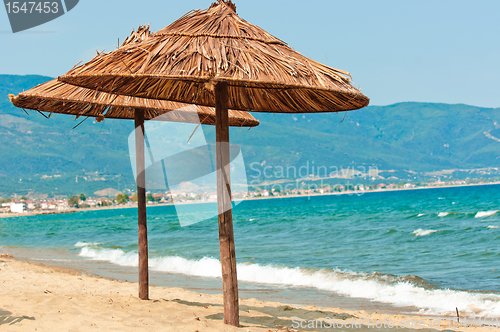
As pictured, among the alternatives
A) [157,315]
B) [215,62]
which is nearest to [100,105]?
[157,315]

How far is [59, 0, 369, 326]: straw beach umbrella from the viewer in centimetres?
282

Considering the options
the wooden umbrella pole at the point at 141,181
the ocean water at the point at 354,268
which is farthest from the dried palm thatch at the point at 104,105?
the ocean water at the point at 354,268

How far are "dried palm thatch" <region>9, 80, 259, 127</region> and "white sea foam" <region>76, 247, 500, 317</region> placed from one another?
4248 mm

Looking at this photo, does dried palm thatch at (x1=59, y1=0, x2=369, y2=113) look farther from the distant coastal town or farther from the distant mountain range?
the distant mountain range

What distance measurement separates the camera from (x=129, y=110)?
5.43 meters

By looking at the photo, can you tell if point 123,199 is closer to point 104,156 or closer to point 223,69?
point 104,156

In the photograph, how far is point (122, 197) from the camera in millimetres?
97938

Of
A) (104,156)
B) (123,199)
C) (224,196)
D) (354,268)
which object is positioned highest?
(104,156)

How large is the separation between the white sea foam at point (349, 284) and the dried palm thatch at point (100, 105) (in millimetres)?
4248

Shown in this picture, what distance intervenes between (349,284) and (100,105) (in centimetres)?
628

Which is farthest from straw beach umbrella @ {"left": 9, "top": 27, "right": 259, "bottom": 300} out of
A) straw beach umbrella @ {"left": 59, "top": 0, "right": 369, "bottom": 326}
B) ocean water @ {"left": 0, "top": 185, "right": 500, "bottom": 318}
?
ocean water @ {"left": 0, "top": 185, "right": 500, "bottom": 318}

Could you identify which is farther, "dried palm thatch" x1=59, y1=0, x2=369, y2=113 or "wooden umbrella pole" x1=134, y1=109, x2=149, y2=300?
"wooden umbrella pole" x1=134, y1=109, x2=149, y2=300

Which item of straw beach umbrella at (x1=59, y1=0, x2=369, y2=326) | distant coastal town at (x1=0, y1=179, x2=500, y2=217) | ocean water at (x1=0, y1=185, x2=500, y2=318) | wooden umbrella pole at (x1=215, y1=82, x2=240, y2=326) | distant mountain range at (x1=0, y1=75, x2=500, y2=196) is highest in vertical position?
distant mountain range at (x1=0, y1=75, x2=500, y2=196)

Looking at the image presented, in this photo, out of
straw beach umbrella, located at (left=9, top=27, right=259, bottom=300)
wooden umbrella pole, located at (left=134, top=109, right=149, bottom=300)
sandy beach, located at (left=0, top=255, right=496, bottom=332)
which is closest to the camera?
sandy beach, located at (left=0, top=255, right=496, bottom=332)
